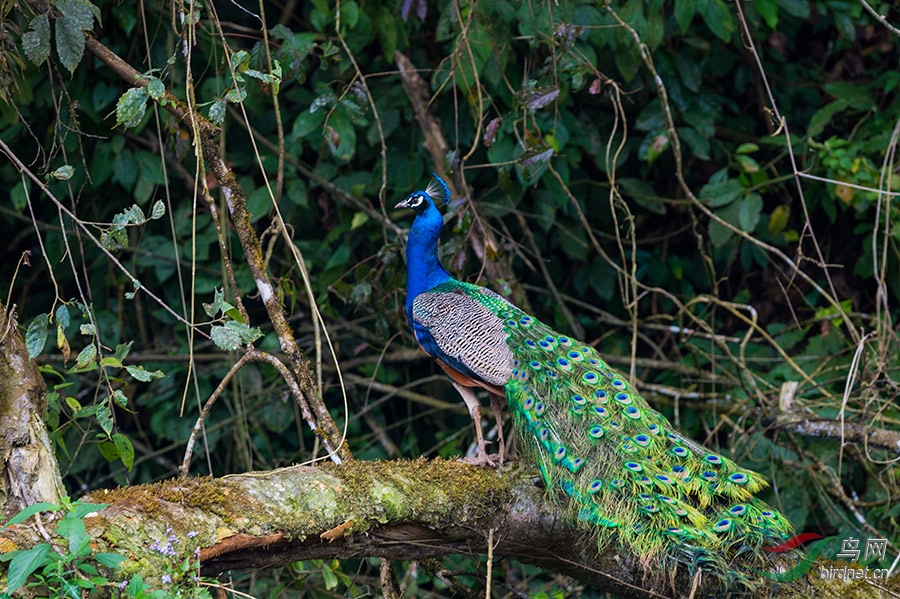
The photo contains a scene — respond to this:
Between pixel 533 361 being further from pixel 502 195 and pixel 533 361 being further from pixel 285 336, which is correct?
pixel 502 195

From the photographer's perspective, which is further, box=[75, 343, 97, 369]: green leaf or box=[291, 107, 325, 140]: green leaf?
box=[291, 107, 325, 140]: green leaf

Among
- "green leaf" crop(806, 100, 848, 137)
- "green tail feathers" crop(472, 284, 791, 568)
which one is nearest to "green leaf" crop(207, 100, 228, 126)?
"green tail feathers" crop(472, 284, 791, 568)

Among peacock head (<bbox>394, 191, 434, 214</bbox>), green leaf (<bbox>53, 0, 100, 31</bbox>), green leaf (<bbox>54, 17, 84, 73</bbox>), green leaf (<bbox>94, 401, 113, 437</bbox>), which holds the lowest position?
peacock head (<bbox>394, 191, 434, 214</bbox>)

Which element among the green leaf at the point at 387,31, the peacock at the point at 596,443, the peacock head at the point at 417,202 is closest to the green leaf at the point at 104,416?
the peacock at the point at 596,443

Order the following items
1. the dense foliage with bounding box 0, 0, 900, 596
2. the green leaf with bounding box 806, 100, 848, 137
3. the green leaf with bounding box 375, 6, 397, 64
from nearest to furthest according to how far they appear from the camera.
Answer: the dense foliage with bounding box 0, 0, 900, 596, the green leaf with bounding box 375, 6, 397, 64, the green leaf with bounding box 806, 100, 848, 137

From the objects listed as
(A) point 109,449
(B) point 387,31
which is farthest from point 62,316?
(B) point 387,31

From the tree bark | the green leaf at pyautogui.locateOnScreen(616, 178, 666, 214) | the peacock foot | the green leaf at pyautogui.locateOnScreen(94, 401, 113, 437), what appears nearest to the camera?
the tree bark

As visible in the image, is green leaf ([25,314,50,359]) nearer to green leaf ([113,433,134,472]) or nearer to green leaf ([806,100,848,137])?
green leaf ([113,433,134,472])

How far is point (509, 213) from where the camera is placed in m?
4.51

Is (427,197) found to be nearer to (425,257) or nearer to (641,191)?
(425,257)

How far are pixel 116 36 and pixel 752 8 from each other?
8.94 ft

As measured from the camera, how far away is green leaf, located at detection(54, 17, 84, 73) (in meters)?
2.47

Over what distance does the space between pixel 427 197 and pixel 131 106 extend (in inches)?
53.2

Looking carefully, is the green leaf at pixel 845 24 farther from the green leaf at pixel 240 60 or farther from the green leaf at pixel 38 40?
the green leaf at pixel 38 40
